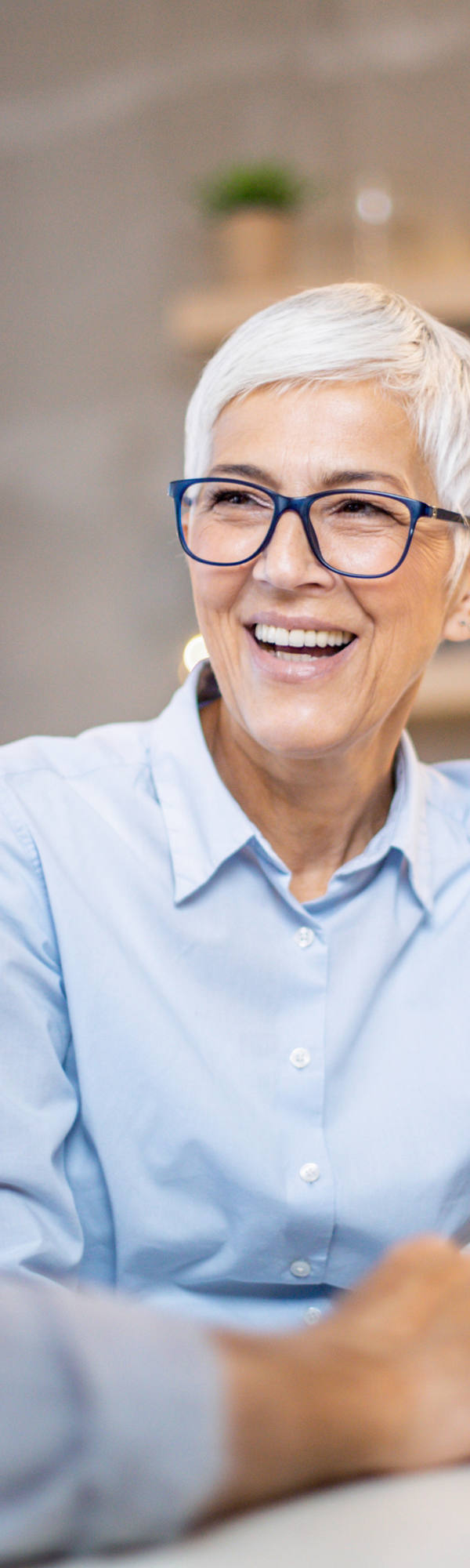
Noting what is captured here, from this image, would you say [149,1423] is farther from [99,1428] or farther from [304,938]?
[304,938]

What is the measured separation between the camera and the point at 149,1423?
355 mm

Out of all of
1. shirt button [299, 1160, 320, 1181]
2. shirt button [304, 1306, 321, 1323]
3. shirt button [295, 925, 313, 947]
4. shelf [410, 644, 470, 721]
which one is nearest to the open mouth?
→ shirt button [295, 925, 313, 947]

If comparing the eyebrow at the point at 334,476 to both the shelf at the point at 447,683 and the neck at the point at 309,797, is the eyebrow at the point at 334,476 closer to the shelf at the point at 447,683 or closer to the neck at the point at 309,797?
the neck at the point at 309,797

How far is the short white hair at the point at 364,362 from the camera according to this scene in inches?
38.8

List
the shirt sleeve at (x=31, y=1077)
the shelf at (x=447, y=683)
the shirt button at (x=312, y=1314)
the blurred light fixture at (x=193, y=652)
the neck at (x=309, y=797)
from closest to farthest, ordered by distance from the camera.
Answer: the shirt sleeve at (x=31, y=1077) → the shirt button at (x=312, y=1314) → the neck at (x=309, y=797) → the blurred light fixture at (x=193, y=652) → the shelf at (x=447, y=683)

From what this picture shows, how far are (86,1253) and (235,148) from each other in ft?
7.30

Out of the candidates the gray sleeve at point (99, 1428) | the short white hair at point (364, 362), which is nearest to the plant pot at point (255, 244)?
the short white hair at point (364, 362)

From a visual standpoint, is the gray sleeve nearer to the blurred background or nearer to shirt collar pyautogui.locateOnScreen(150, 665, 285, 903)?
shirt collar pyautogui.locateOnScreen(150, 665, 285, 903)

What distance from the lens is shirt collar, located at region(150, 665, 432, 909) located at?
1.00 metres

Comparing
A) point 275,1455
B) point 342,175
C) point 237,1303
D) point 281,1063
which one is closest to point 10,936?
point 281,1063

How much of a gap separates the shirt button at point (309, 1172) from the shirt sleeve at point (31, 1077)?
16cm

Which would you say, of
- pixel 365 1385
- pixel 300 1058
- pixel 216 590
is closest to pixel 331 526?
pixel 216 590

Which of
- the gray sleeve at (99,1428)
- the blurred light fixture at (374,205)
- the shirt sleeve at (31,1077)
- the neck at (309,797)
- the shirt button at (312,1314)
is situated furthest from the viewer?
the blurred light fixture at (374,205)

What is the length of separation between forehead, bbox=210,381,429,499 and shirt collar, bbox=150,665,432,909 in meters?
0.23
